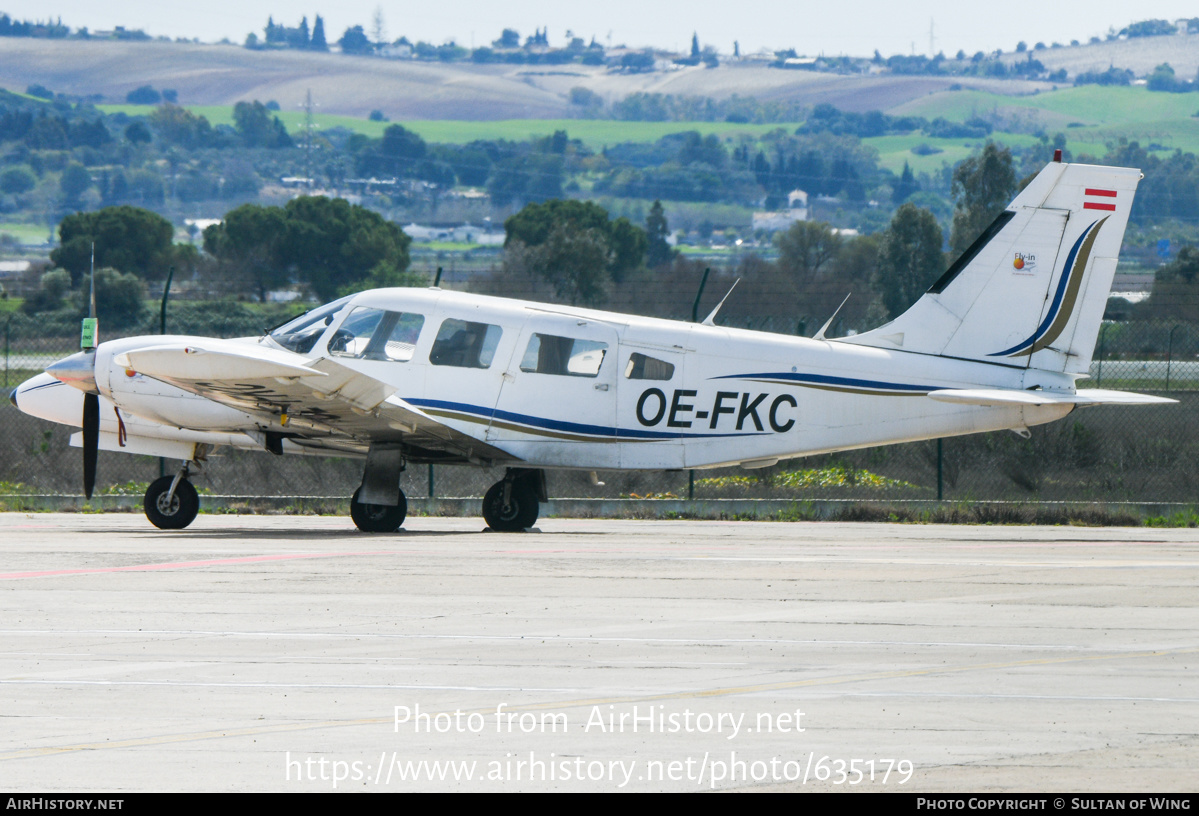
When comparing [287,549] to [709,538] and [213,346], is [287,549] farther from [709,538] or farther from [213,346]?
[709,538]

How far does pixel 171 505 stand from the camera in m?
15.6

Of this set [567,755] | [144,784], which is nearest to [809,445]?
[567,755]

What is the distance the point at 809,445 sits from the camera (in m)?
14.7

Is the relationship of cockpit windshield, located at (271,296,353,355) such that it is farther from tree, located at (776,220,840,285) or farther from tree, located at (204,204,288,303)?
tree, located at (776,220,840,285)

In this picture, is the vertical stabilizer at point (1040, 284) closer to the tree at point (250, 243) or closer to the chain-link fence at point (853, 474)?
the chain-link fence at point (853, 474)

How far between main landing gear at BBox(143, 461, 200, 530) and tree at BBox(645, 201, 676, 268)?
74685 mm

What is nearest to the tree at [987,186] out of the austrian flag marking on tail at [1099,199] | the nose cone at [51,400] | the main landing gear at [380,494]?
the austrian flag marking on tail at [1099,199]

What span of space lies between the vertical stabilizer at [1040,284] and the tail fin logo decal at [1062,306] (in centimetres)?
1

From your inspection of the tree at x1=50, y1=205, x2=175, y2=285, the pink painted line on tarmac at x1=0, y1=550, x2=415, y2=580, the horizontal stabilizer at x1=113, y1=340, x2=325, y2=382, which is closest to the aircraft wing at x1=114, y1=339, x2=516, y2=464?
the horizontal stabilizer at x1=113, y1=340, x2=325, y2=382

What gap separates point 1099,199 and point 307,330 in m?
8.69

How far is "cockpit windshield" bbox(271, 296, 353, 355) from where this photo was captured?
1511 centimetres

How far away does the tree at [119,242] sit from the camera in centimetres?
7100

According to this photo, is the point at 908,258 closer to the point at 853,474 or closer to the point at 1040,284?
the point at 853,474

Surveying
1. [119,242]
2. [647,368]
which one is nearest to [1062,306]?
[647,368]
